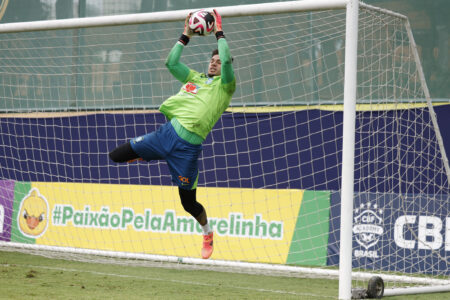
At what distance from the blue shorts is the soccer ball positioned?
89cm

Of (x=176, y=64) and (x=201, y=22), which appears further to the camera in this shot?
(x=176, y=64)

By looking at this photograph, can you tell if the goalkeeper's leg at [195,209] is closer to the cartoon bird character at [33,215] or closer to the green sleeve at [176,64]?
the green sleeve at [176,64]

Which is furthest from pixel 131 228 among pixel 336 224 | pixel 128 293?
pixel 128 293

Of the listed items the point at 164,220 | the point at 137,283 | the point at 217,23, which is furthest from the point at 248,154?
the point at 217,23

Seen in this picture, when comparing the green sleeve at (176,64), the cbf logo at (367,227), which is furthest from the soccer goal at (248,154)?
the green sleeve at (176,64)

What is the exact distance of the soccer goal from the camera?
331 inches

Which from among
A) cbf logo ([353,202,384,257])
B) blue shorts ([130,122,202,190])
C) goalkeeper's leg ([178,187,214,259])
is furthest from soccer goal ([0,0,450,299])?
blue shorts ([130,122,202,190])

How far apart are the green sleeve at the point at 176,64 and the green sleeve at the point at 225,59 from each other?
42 cm

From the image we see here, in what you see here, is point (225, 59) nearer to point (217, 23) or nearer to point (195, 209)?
point (217, 23)

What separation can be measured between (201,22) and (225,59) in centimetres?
42

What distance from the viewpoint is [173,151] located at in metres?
6.54

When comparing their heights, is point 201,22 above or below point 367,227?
above

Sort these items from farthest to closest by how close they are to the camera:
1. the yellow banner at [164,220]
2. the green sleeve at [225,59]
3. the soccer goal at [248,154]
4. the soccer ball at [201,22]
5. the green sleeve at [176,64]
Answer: the yellow banner at [164,220] < the soccer goal at [248,154] < the green sleeve at [176,64] < the soccer ball at [201,22] < the green sleeve at [225,59]

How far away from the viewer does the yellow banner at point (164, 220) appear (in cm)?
935
